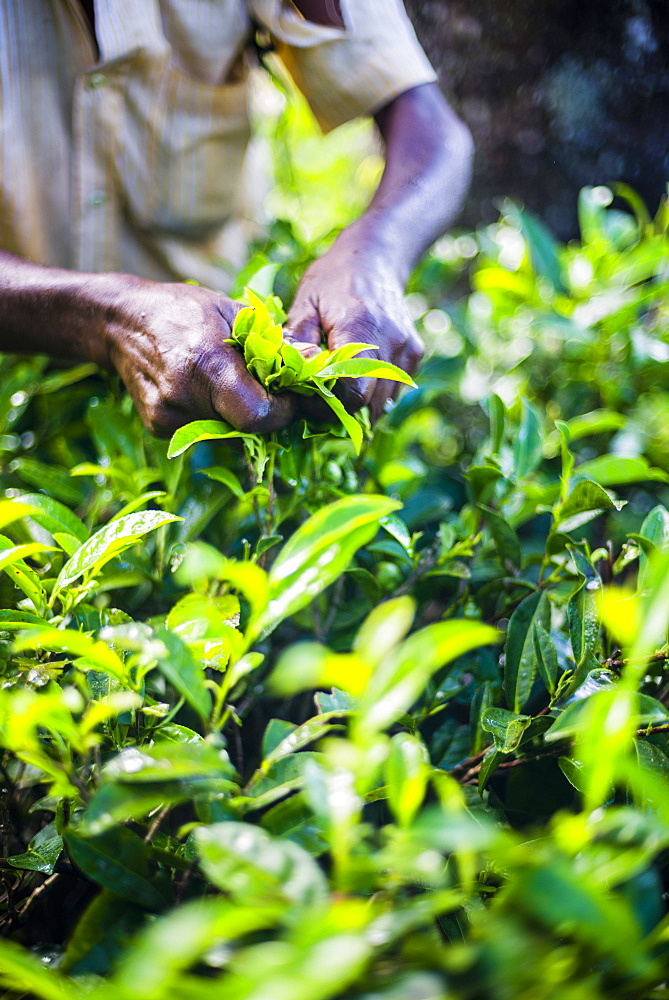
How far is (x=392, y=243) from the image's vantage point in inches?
35.8

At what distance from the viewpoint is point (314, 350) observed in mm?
658

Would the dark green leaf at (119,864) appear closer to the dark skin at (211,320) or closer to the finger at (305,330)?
the dark skin at (211,320)

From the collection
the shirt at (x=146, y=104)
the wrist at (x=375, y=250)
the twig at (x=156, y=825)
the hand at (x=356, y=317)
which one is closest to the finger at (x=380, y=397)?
the hand at (x=356, y=317)

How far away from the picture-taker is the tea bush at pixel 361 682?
1.00 ft

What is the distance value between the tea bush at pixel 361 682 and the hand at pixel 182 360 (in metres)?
0.04

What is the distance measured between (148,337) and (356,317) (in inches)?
8.8

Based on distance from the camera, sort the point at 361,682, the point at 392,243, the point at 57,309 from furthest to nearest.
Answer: the point at 392,243 → the point at 57,309 → the point at 361,682

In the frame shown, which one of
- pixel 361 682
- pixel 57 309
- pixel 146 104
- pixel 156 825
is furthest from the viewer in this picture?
pixel 146 104

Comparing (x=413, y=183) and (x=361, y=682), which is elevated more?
(x=413, y=183)

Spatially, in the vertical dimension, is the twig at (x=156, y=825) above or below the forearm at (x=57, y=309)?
below

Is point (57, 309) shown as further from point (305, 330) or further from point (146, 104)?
point (146, 104)

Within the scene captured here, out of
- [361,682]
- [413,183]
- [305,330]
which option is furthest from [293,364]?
[413,183]

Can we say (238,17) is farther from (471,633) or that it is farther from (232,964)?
(232,964)

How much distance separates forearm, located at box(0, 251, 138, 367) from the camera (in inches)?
30.0
